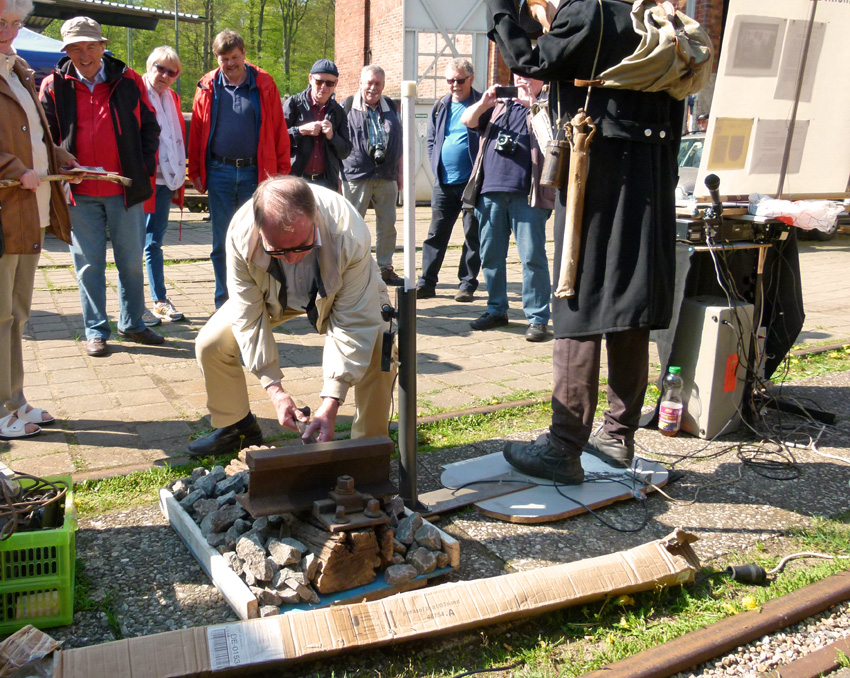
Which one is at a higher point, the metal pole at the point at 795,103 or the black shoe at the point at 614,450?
the metal pole at the point at 795,103

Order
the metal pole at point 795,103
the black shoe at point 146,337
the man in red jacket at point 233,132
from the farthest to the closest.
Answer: the man in red jacket at point 233,132, the black shoe at point 146,337, the metal pole at point 795,103

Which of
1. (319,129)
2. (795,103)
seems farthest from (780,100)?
(319,129)

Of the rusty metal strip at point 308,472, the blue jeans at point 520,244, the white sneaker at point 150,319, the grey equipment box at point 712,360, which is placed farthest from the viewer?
the white sneaker at point 150,319

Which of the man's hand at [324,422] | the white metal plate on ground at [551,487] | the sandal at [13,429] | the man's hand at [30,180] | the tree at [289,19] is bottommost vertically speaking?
the sandal at [13,429]

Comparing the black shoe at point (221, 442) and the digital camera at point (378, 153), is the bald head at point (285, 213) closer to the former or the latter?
the black shoe at point (221, 442)

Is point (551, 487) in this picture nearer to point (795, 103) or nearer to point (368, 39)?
point (795, 103)

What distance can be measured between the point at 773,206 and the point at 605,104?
59.8 inches

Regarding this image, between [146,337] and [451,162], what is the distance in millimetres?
3142

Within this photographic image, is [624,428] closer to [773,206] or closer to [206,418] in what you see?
[773,206]

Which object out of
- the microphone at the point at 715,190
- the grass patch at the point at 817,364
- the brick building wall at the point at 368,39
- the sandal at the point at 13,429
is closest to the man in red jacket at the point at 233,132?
the sandal at the point at 13,429

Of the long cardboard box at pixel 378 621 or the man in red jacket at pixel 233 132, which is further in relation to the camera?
the man in red jacket at pixel 233 132

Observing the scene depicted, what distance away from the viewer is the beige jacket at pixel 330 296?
3.25 meters

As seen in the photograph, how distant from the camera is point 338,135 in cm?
711

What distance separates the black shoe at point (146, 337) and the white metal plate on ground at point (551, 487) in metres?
3.07
